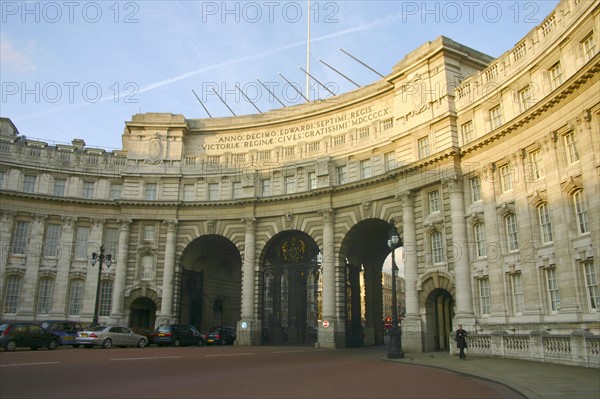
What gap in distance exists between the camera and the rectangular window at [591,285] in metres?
23.7

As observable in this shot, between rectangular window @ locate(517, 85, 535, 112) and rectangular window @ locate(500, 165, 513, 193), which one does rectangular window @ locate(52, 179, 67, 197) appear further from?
rectangular window @ locate(517, 85, 535, 112)

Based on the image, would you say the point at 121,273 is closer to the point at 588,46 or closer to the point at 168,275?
the point at 168,275

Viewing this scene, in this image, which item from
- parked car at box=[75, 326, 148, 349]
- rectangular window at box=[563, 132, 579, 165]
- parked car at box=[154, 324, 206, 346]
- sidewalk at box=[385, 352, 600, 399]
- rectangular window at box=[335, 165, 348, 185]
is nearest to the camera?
sidewalk at box=[385, 352, 600, 399]

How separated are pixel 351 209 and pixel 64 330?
22.3 meters

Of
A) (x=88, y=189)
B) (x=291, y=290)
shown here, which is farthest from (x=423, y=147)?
(x=88, y=189)

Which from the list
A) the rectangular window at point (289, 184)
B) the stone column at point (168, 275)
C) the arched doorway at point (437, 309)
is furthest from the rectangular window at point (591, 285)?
the stone column at point (168, 275)

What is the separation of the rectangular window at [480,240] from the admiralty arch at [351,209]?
128 mm

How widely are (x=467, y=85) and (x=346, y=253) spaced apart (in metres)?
16.3

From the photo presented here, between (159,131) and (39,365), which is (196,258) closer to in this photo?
(159,131)

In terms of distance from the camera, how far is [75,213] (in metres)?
46.8

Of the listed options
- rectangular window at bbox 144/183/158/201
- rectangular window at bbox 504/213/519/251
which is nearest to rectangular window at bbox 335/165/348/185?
rectangular window at bbox 504/213/519/251

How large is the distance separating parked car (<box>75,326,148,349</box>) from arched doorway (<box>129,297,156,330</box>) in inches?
520

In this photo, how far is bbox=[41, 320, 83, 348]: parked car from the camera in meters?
31.9

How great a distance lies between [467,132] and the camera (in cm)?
3409
